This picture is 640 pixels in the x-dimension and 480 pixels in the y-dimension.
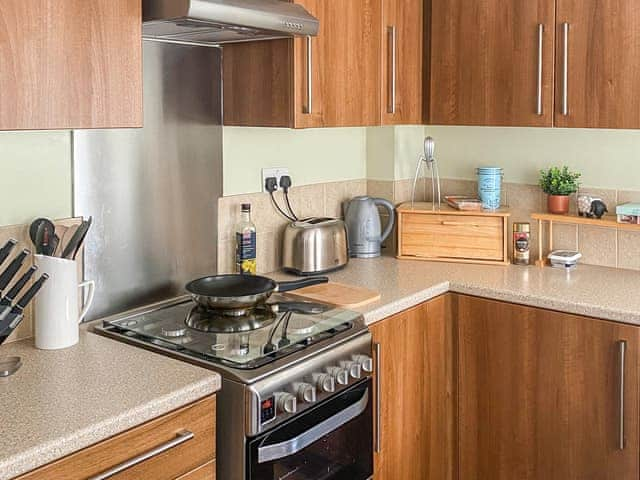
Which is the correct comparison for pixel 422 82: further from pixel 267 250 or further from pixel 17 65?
pixel 17 65

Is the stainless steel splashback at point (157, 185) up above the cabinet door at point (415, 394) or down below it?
above

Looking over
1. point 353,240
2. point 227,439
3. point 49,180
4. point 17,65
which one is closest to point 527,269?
point 353,240

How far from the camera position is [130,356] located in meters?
1.94

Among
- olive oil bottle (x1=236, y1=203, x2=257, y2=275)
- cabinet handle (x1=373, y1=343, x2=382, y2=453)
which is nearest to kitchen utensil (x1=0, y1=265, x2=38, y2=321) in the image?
olive oil bottle (x1=236, y1=203, x2=257, y2=275)

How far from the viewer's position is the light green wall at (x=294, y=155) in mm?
2729

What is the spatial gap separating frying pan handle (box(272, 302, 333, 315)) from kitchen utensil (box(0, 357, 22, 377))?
77 centimetres

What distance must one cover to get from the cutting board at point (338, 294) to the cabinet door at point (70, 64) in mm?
861

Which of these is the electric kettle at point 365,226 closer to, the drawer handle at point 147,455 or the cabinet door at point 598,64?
the cabinet door at point 598,64

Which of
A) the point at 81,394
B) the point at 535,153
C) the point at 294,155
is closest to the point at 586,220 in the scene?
the point at 535,153

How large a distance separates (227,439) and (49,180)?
89 cm

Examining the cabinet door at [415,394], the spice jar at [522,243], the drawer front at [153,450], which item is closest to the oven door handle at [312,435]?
the drawer front at [153,450]

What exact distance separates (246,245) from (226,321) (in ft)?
1.77

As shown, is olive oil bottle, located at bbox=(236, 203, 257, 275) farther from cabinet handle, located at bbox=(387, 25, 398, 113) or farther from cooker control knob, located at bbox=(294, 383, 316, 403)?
cooker control knob, located at bbox=(294, 383, 316, 403)

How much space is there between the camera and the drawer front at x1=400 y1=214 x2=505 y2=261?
2.95 m
